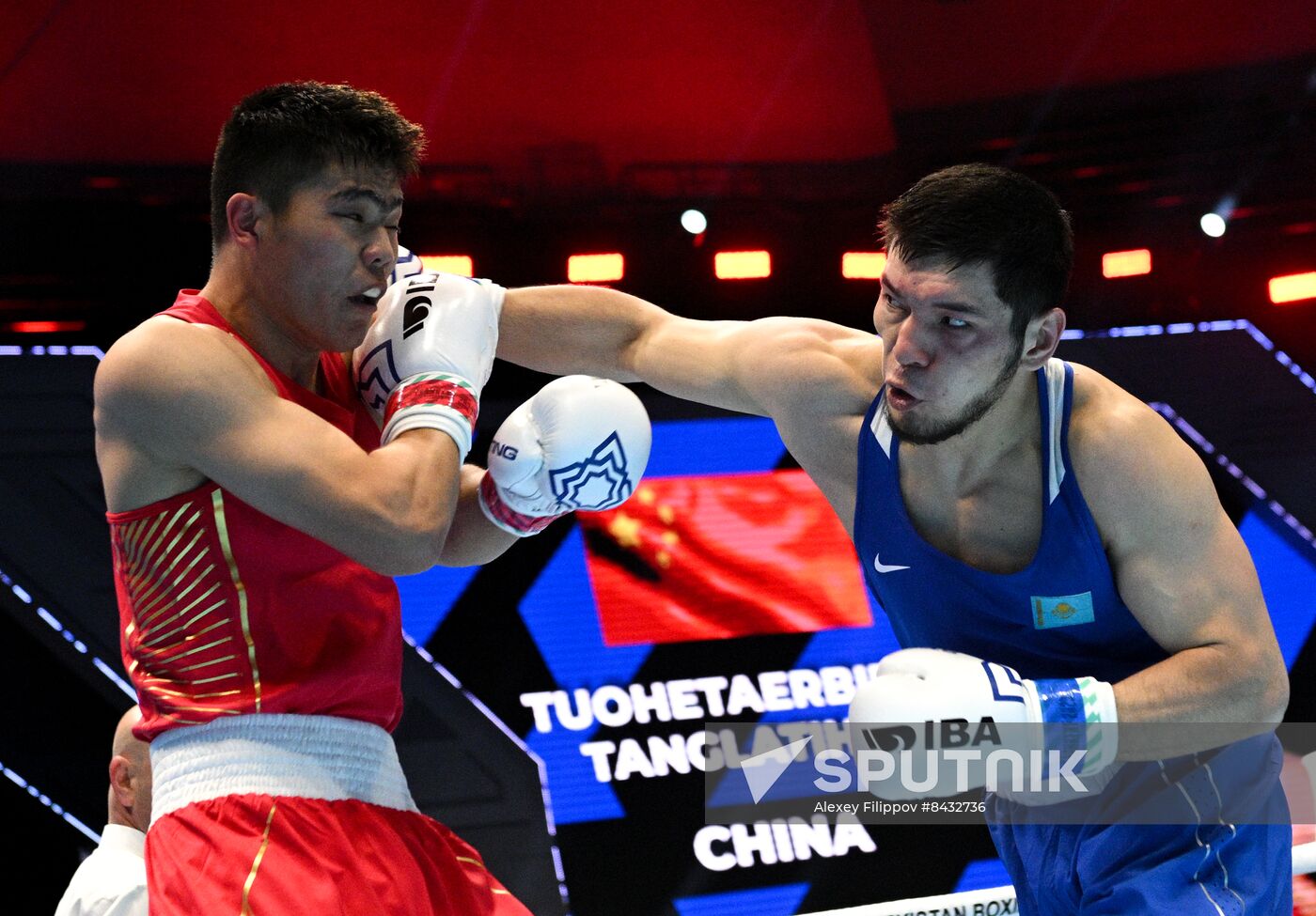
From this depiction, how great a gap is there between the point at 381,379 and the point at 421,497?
0.35 metres

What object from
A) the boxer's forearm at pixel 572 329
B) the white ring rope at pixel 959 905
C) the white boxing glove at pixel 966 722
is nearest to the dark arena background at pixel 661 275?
the white ring rope at pixel 959 905

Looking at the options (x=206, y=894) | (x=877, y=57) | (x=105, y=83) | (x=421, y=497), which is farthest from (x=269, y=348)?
(x=877, y=57)

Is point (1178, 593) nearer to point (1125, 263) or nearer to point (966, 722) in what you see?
point (966, 722)

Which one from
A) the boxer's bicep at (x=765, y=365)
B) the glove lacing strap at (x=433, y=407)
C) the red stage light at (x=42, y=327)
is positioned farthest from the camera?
the red stage light at (x=42, y=327)

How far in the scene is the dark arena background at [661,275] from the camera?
14.4 feet

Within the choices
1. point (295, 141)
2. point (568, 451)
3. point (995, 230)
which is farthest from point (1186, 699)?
point (295, 141)

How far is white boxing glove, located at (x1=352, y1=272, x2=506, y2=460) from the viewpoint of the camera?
2.18 meters

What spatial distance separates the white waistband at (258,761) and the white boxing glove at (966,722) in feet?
2.85

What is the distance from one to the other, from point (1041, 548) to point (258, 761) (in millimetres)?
1412

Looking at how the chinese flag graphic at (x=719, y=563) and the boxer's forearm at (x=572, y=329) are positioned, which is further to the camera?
the chinese flag graphic at (x=719, y=563)

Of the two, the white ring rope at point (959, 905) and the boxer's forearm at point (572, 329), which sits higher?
the boxer's forearm at point (572, 329)

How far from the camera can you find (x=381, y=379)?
2.32 m

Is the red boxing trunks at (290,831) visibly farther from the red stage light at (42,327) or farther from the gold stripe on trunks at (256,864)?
the red stage light at (42,327)

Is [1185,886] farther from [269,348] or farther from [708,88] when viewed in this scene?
[708,88]
